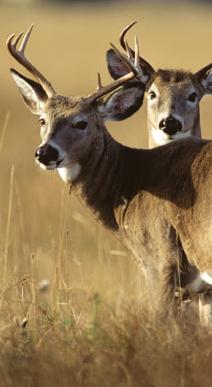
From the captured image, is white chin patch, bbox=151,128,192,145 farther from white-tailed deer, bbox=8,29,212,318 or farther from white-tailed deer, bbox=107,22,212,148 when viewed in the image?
white-tailed deer, bbox=8,29,212,318

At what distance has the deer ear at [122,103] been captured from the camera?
8103 millimetres

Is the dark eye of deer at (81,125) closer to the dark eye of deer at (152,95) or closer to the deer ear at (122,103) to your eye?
the deer ear at (122,103)

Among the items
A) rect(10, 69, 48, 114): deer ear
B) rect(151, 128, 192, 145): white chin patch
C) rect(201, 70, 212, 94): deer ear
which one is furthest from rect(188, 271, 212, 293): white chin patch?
rect(201, 70, 212, 94): deer ear

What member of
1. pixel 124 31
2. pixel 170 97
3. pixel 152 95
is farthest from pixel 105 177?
pixel 152 95

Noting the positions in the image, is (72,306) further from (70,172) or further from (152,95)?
(152,95)

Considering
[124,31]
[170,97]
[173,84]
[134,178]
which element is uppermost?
[124,31]

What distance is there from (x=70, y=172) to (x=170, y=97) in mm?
1740

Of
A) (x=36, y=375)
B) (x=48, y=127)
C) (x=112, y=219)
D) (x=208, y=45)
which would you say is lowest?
(x=36, y=375)

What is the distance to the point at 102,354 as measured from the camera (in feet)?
19.3

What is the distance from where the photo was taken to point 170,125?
29.2 feet

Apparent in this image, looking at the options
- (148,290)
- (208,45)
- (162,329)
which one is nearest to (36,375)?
(162,329)

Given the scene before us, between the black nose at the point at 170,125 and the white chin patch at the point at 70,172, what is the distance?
1.20m

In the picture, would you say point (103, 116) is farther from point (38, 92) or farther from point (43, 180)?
point (43, 180)

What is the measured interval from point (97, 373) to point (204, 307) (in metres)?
1.97
